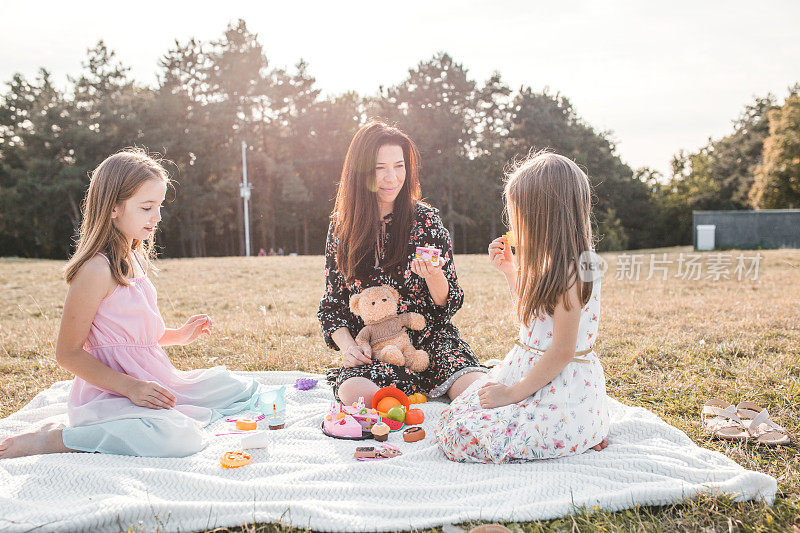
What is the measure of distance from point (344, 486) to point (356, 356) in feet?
3.60

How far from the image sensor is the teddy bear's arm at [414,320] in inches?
137

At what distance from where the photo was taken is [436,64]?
2997 cm

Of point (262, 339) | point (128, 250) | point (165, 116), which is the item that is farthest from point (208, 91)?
point (128, 250)

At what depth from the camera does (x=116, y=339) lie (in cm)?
284

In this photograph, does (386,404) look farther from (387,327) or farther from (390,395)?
(387,327)

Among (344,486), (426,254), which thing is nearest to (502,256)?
(426,254)

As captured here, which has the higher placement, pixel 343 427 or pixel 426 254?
pixel 426 254

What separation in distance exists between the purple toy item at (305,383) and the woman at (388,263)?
0.30m

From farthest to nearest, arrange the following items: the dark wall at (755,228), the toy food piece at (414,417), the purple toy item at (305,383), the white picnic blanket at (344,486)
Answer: the dark wall at (755,228) < the purple toy item at (305,383) < the toy food piece at (414,417) < the white picnic blanket at (344,486)

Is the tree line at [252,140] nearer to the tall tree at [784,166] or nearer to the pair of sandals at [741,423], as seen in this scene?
the tall tree at [784,166]

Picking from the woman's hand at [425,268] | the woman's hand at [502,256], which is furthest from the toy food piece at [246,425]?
the woman's hand at [502,256]

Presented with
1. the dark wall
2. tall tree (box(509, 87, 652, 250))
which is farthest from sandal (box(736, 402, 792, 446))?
tall tree (box(509, 87, 652, 250))

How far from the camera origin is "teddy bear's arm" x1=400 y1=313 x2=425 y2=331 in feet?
11.4

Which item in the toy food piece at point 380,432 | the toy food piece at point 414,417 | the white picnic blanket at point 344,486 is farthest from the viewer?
the toy food piece at point 414,417
